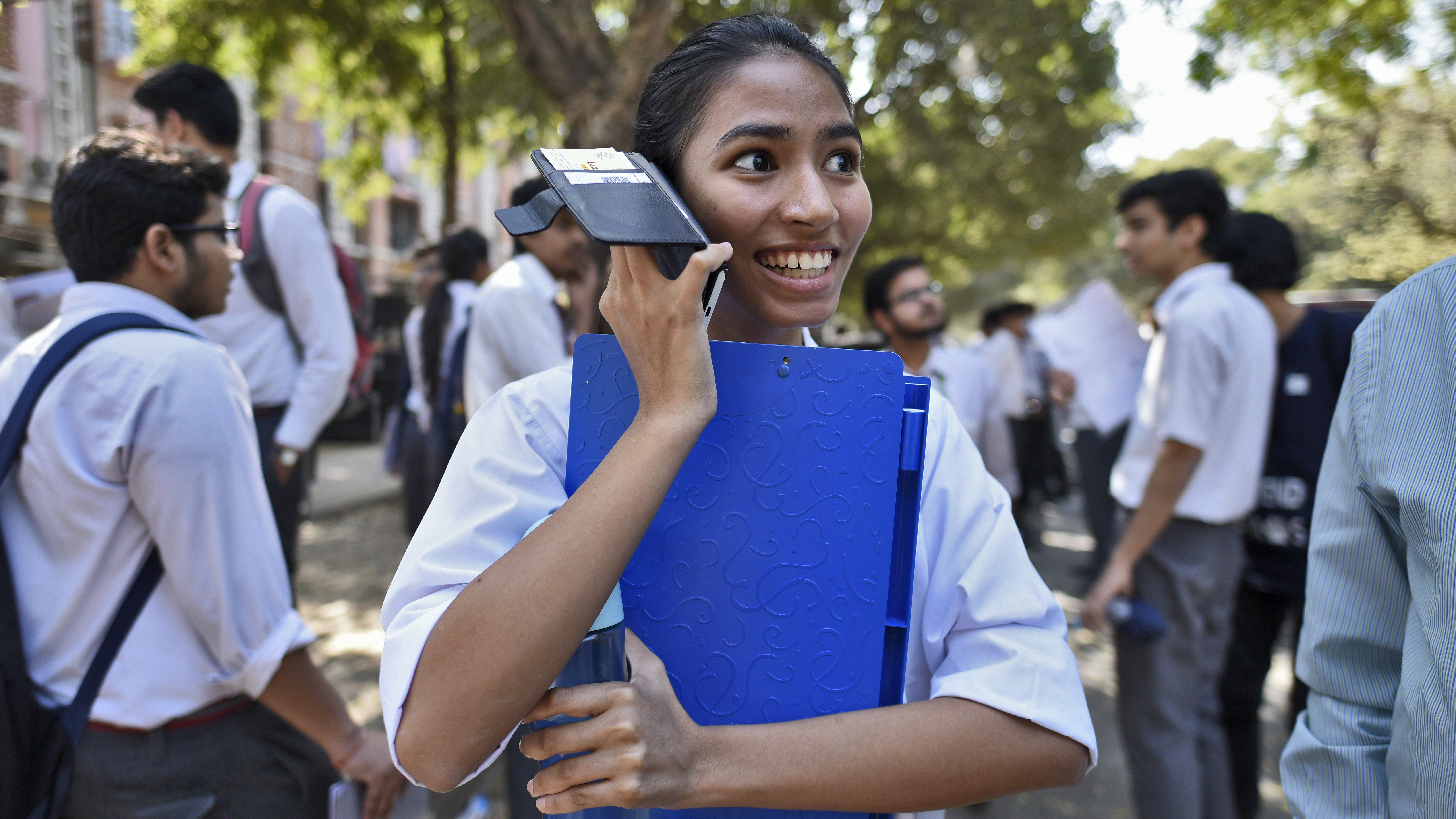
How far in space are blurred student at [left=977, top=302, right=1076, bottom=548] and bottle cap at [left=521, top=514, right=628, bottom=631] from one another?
22.3 feet

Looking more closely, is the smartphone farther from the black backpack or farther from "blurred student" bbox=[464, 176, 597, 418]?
"blurred student" bbox=[464, 176, 597, 418]

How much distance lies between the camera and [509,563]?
88 centimetres

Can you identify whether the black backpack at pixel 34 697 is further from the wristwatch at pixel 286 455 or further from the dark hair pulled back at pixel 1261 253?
the dark hair pulled back at pixel 1261 253

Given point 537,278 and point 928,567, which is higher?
point 537,278

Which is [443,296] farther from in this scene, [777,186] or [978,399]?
[777,186]

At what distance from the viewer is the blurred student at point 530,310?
3.37 m

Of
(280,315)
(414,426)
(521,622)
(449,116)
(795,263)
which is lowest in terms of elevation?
(414,426)

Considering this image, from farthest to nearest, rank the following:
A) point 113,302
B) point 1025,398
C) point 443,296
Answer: point 1025,398
point 443,296
point 113,302

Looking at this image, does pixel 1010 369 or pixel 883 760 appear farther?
pixel 1010 369

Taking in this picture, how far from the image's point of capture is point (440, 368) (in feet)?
14.9

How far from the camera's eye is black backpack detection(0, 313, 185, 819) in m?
1.47

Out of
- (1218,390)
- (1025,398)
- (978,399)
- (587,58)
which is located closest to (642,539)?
(1218,390)

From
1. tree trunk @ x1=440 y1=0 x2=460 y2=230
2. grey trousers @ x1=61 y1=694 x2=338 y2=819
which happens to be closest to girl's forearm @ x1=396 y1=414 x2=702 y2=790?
grey trousers @ x1=61 y1=694 x2=338 y2=819

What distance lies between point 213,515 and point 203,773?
1.71 ft
